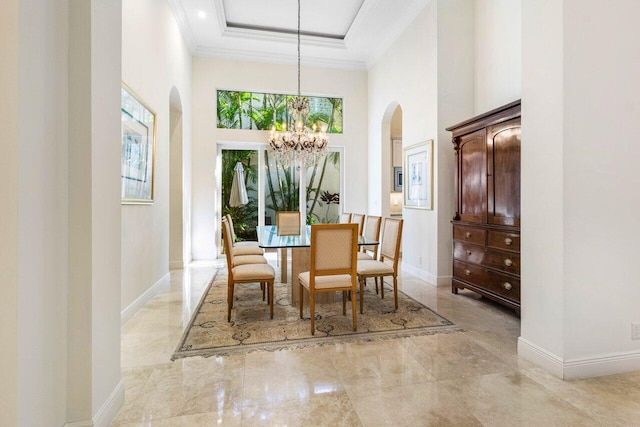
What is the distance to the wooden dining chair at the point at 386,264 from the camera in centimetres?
340

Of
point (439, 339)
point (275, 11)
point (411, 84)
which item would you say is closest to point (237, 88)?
point (275, 11)

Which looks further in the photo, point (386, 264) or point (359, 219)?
point (359, 219)

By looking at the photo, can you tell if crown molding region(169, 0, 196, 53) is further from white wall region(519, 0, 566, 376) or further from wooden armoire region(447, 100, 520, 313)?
white wall region(519, 0, 566, 376)

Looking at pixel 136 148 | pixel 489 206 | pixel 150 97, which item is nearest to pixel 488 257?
pixel 489 206

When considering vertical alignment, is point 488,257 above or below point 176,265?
above

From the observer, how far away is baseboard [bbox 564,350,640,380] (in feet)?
6.89

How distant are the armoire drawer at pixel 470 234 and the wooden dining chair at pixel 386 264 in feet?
2.89

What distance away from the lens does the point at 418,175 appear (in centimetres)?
492

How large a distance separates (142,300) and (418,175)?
4.00 metres

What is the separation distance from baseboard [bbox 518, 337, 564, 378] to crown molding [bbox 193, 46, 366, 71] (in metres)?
5.98

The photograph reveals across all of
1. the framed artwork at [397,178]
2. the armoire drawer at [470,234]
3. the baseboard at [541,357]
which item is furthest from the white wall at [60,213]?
the framed artwork at [397,178]

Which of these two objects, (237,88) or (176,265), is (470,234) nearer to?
(176,265)

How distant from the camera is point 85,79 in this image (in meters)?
1.48

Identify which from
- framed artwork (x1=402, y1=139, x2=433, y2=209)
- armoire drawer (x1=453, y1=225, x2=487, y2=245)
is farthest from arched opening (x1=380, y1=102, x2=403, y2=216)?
armoire drawer (x1=453, y1=225, x2=487, y2=245)
